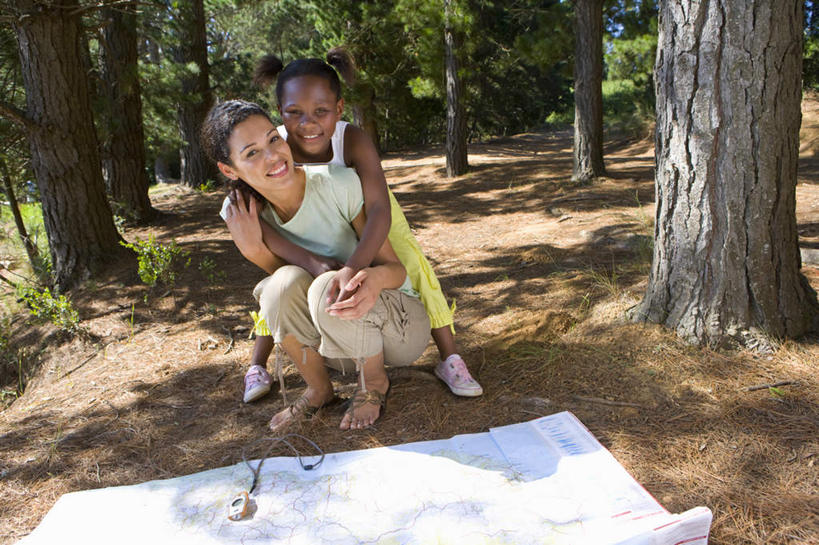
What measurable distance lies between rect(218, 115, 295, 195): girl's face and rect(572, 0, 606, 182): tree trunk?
541 centimetres

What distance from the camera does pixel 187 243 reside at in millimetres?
5000

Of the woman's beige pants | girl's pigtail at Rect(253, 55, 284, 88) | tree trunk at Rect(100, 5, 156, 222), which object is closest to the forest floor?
the woman's beige pants

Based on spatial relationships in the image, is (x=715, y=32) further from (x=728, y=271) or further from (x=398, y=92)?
(x=398, y=92)

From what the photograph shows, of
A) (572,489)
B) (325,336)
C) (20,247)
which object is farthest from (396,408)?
(20,247)

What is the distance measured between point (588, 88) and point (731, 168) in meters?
4.98

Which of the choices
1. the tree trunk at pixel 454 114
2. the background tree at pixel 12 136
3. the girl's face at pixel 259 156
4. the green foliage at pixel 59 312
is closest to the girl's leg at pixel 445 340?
the girl's face at pixel 259 156

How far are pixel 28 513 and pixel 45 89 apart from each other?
3225 millimetres

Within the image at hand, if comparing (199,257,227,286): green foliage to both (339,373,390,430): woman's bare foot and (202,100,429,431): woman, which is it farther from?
(339,373,390,430): woman's bare foot

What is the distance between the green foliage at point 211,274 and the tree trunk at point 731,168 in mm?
2876

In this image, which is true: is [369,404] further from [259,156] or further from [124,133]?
[124,133]

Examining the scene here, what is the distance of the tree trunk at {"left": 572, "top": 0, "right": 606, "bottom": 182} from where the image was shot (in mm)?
6324

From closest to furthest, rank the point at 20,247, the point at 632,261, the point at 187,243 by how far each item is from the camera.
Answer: the point at 632,261 < the point at 187,243 < the point at 20,247

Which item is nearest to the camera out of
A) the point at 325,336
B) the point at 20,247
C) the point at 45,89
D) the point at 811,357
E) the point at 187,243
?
the point at 325,336

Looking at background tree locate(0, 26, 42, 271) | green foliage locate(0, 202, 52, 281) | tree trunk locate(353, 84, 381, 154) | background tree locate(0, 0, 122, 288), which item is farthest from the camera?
tree trunk locate(353, 84, 381, 154)
